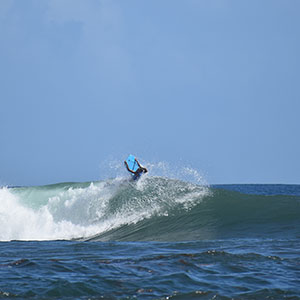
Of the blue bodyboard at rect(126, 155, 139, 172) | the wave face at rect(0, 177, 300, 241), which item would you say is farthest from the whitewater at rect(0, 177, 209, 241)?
the blue bodyboard at rect(126, 155, 139, 172)

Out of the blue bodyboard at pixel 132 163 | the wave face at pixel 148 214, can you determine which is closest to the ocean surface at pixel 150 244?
the wave face at pixel 148 214

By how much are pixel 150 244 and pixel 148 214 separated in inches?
211

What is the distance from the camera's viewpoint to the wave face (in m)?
13.2

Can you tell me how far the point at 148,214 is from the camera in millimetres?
16094

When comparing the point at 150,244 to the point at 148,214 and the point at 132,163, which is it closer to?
the point at 148,214

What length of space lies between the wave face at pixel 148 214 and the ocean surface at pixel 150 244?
0.14 ft

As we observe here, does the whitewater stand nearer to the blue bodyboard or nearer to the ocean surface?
the ocean surface

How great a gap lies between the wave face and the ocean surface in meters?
0.04

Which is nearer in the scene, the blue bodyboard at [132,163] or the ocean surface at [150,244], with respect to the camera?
the ocean surface at [150,244]

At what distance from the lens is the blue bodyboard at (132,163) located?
1882 cm

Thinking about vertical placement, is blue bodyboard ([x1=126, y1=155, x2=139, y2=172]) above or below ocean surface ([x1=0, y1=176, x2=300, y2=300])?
above

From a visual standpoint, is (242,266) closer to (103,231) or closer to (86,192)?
(103,231)

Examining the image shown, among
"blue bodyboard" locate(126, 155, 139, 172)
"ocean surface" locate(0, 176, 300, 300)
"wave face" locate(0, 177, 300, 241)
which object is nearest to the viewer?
"ocean surface" locate(0, 176, 300, 300)

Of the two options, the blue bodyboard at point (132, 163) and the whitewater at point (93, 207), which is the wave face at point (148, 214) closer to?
the whitewater at point (93, 207)
